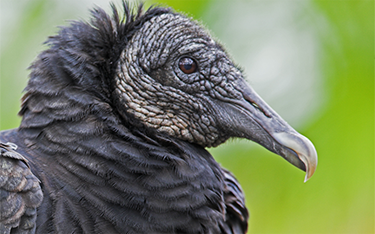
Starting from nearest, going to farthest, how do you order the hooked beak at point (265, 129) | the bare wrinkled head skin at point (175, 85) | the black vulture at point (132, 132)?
the black vulture at point (132, 132) → the hooked beak at point (265, 129) → the bare wrinkled head skin at point (175, 85)

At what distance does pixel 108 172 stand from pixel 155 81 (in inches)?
28.4

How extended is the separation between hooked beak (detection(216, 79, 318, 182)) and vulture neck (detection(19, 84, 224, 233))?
0.35m

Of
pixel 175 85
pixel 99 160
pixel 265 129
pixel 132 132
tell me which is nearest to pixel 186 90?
pixel 175 85

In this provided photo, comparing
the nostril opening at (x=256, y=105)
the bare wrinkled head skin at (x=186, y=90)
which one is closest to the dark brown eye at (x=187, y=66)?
the bare wrinkled head skin at (x=186, y=90)

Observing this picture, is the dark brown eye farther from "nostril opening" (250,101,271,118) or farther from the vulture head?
"nostril opening" (250,101,271,118)

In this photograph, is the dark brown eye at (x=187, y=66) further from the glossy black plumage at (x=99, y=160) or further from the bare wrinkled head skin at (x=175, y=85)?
the glossy black plumage at (x=99, y=160)

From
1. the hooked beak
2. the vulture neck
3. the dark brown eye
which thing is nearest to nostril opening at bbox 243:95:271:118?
the hooked beak

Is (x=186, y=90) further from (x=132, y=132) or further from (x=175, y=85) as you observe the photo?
(x=132, y=132)

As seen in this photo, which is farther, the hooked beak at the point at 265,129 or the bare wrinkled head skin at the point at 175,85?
the bare wrinkled head skin at the point at 175,85

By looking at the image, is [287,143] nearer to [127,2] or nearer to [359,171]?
[127,2]

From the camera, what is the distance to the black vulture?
2.05m

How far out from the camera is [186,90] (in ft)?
8.29

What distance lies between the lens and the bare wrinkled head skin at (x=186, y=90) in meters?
2.47

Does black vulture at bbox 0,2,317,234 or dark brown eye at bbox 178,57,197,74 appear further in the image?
dark brown eye at bbox 178,57,197,74
